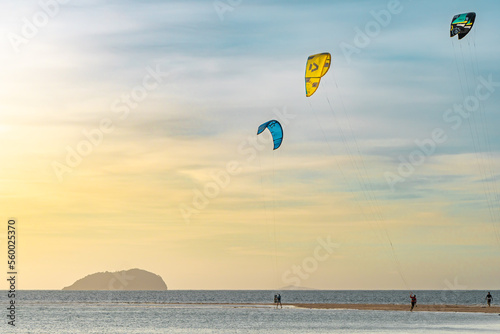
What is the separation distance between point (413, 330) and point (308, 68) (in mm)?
17063

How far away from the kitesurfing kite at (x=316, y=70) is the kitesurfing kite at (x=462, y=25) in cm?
713

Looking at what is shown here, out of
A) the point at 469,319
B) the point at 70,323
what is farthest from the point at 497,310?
the point at 70,323

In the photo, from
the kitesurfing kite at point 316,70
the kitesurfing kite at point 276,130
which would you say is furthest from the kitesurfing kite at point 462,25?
the kitesurfing kite at point 276,130

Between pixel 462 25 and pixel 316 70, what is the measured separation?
8325 mm

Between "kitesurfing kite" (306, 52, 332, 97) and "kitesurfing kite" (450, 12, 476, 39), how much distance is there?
7127 millimetres

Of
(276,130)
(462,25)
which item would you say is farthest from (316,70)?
(462,25)

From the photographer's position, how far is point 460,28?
34.5m

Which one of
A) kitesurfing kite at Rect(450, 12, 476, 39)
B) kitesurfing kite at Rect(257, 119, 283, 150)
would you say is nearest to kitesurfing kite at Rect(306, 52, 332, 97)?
kitesurfing kite at Rect(257, 119, 283, 150)

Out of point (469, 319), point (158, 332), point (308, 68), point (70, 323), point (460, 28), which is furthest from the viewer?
point (70, 323)

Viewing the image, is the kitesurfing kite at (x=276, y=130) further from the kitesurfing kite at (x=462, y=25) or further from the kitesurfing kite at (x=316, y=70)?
the kitesurfing kite at (x=462, y=25)

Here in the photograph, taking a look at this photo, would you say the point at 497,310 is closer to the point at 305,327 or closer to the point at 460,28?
the point at 305,327

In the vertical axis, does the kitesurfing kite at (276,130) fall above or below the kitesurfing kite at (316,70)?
below

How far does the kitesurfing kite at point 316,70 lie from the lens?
3825 centimetres

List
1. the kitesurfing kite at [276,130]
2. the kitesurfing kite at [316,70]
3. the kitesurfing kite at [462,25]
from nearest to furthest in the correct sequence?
the kitesurfing kite at [462,25] < the kitesurfing kite at [316,70] < the kitesurfing kite at [276,130]
